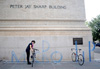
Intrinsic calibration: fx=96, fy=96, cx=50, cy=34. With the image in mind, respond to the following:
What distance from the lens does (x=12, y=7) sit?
29.4 ft

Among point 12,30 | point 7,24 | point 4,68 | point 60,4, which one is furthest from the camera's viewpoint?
point 60,4

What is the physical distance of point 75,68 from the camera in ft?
19.2

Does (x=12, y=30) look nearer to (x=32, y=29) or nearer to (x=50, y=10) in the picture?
(x=32, y=29)

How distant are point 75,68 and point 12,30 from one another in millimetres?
5808

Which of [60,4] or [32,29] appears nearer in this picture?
[32,29]

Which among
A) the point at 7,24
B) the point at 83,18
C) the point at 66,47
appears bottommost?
the point at 66,47

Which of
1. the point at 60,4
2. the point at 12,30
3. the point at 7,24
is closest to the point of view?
the point at 12,30

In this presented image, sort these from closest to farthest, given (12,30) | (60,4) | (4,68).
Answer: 1. (4,68)
2. (12,30)
3. (60,4)

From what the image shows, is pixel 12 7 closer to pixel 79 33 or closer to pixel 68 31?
pixel 68 31

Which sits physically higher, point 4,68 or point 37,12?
point 37,12

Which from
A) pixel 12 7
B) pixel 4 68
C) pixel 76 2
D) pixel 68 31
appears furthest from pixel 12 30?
pixel 76 2

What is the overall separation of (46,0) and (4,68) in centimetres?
685

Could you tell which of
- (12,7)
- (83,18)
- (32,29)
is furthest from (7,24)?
(83,18)

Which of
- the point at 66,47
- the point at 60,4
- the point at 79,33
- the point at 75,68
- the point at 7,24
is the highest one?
the point at 60,4
